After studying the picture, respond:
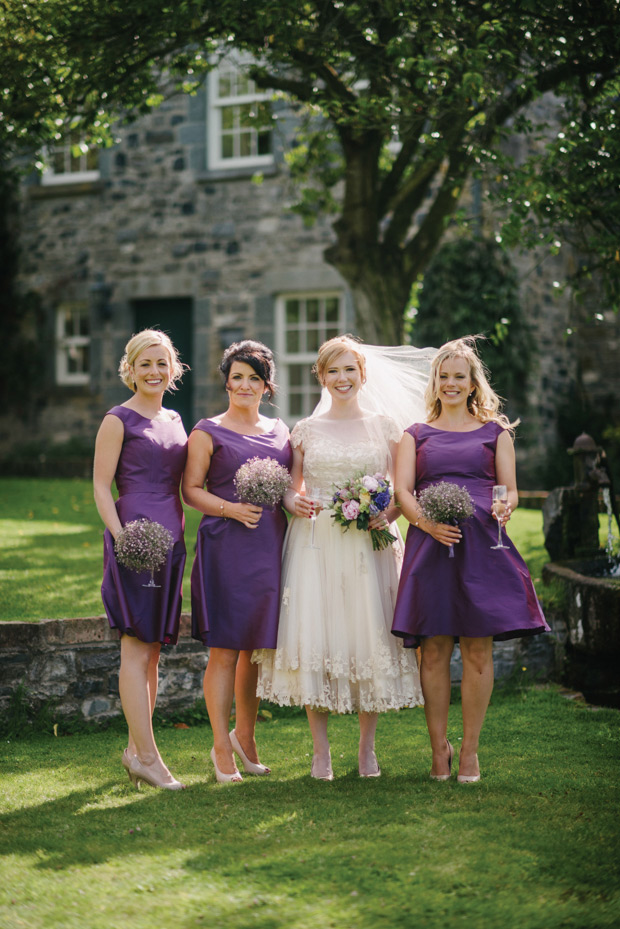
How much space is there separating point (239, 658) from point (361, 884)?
6.08 feet

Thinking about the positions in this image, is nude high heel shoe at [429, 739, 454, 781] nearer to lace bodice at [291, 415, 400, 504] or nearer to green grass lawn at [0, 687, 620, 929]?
green grass lawn at [0, 687, 620, 929]

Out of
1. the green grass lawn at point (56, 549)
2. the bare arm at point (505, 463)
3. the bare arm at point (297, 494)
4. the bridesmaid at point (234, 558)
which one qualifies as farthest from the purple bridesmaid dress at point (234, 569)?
the green grass lawn at point (56, 549)

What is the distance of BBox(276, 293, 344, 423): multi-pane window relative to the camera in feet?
49.5

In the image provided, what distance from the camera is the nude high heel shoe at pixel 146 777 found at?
4.86m

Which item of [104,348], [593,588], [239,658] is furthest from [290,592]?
[104,348]

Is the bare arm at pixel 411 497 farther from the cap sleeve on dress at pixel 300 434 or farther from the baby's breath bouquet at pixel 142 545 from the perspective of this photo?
the baby's breath bouquet at pixel 142 545

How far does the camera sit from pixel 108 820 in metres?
4.34

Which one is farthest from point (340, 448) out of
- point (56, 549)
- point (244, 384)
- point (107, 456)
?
point (56, 549)

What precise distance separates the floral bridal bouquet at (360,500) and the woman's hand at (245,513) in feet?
1.21

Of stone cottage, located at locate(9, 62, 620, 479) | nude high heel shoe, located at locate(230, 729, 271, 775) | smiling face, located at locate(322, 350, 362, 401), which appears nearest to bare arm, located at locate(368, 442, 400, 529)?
smiling face, located at locate(322, 350, 362, 401)

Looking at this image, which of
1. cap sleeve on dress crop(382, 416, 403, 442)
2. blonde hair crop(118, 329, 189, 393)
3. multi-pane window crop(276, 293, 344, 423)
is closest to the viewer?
blonde hair crop(118, 329, 189, 393)

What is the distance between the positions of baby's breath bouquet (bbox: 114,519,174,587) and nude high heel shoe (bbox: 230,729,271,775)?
43.0 inches

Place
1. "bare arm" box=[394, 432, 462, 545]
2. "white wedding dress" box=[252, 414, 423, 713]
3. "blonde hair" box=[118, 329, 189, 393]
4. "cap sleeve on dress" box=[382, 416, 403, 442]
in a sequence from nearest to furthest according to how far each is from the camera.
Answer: "bare arm" box=[394, 432, 462, 545], "white wedding dress" box=[252, 414, 423, 713], "blonde hair" box=[118, 329, 189, 393], "cap sleeve on dress" box=[382, 416, 403, 442]

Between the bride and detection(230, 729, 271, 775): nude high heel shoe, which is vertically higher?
the bride
